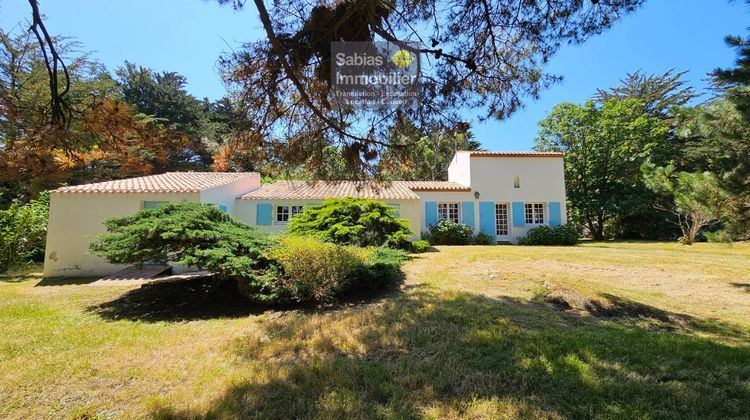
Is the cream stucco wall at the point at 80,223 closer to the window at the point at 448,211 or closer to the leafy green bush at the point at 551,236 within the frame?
the window at the point at 448,211

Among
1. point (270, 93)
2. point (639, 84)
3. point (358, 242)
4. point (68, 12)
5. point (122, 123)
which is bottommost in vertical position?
point (358, 242)

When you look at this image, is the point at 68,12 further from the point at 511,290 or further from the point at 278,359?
the point at 511,290

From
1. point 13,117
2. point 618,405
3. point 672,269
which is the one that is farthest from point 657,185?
point 13,117

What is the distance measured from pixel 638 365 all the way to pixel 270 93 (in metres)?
5.94

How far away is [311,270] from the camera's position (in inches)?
279

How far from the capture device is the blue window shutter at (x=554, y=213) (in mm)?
19091

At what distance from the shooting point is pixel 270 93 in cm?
526

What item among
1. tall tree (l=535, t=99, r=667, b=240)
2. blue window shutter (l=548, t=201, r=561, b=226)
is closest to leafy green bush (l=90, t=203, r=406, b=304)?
blue window shutter (l=548, t=201, r=561, b=226)

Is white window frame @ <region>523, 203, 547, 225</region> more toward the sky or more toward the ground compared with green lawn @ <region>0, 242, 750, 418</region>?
more toward the sky

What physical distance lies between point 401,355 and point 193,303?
576 cm

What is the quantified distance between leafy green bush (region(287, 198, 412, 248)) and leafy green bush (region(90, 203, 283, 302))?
3401 millimetres

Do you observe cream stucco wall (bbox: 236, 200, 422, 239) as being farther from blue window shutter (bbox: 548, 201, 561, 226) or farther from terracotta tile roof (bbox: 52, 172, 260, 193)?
blue window shutter (bbox: 548, 201, 561, 226)

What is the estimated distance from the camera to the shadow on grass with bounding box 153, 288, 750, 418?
2887mm

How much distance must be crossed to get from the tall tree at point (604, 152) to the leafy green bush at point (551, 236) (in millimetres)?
6416
